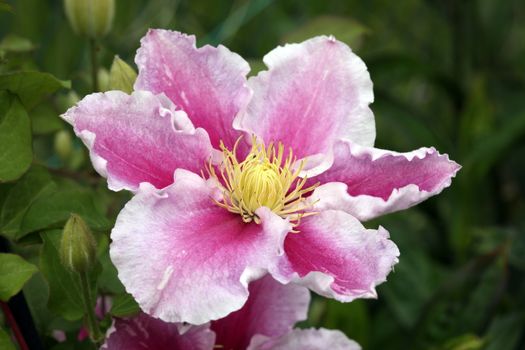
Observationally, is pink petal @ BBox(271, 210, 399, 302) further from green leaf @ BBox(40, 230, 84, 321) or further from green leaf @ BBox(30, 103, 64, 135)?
green leaf @ BBox(30, 103, 64, 135)

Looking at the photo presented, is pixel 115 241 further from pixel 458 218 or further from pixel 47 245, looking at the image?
pixel 458 218

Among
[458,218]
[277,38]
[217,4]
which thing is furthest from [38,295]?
[217,4]

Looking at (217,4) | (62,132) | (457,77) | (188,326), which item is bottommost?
(217,4)

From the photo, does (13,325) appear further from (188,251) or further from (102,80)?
(102,80)

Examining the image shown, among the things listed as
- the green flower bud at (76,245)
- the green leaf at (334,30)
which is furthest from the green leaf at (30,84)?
the green leaf at (334,30)

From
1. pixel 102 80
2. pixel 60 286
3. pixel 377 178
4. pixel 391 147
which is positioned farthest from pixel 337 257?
pixel 391 147

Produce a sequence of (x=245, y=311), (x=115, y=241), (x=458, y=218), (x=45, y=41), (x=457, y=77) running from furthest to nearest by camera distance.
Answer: (x=457, y=77) → (x=45, y=41) → (x=458, y=218) → (x=245, y=311) → (x=115, y=241)
